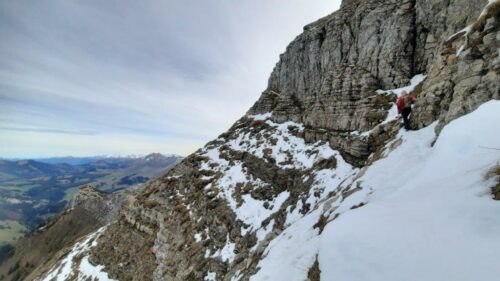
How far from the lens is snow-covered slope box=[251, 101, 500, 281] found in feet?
20.3

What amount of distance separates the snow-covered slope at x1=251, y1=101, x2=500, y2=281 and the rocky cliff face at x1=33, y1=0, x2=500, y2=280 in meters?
1.79

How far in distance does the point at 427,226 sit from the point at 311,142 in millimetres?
31117

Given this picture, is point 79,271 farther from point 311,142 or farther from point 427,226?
point 427,226

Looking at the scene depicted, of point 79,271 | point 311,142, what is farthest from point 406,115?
point 79,271

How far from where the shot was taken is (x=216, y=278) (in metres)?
27.5

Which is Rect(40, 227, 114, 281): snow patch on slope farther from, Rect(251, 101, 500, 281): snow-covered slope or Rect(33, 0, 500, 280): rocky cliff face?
Rect(251, 101, 500, 281): snow-covered slope

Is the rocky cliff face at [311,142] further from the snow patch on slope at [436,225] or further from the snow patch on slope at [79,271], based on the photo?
the snow patch on slope at [436,225]

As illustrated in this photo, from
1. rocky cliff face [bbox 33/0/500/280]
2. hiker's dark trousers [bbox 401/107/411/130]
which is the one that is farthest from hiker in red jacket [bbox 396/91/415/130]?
rocky cliff face [bbox 33/0/500/280]

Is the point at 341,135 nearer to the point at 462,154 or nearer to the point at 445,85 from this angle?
the point at 445,85

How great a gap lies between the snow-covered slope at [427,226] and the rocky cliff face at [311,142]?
1787mm

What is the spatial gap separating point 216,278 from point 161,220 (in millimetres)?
18691

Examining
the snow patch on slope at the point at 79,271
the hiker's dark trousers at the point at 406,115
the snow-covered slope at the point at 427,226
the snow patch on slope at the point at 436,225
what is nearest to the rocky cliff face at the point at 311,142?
the hiker's dark trousers at the point at 406,115

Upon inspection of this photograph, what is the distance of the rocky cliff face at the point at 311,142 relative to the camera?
17.3m

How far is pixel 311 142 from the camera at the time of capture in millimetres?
38312
